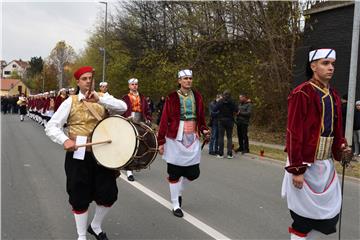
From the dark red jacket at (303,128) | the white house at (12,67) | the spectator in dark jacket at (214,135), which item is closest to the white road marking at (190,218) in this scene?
the dark red jacket at (303,128)

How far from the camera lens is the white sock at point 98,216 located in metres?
5.26

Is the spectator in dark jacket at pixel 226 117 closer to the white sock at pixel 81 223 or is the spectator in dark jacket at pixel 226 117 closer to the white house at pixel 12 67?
the white sock at pixel 81 223

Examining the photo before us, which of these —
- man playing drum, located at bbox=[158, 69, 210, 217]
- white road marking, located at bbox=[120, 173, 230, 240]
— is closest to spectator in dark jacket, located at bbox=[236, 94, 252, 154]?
white road marking, located at bbox=[120, 173, 230, 240]

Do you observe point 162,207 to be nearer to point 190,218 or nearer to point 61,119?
point 190,218

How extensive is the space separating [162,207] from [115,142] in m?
2.36

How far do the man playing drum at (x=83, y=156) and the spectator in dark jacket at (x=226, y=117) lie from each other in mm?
9367

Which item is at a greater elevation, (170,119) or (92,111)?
(92,111)

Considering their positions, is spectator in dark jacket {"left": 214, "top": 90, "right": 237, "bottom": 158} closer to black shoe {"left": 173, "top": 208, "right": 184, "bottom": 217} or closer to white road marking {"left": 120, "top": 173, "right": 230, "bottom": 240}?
white road marking {"left": 120, "top": 173, "right": 230, "bottom": 240}

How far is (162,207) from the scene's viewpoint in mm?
7074

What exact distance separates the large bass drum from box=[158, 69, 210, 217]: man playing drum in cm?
161

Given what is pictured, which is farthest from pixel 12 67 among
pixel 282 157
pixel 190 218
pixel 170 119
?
pixel 190 218

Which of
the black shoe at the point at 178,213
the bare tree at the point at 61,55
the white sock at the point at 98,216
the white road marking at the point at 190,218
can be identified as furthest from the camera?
the bare tree at the point at 61,55

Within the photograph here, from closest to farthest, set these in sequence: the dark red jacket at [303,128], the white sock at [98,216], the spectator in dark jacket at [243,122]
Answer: the dark red jacket at [303,128], the white sock at [98,216], the spectator in dark jacket at [243,122]

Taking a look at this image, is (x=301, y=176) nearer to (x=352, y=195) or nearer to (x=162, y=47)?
(x=352, y=195)
